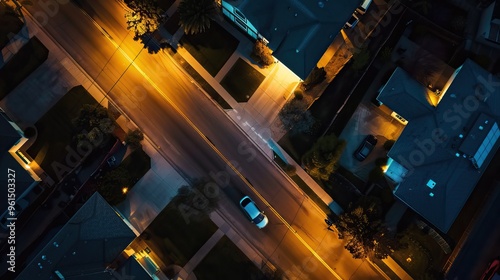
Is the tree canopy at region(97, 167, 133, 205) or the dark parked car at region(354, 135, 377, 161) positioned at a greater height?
the dark parked car at region(354, 135, 377, 161)

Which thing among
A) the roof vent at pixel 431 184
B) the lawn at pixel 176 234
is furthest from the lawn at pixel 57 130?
the roof vent at pixel 431 184

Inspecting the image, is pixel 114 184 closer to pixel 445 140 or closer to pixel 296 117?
pixel 296 117

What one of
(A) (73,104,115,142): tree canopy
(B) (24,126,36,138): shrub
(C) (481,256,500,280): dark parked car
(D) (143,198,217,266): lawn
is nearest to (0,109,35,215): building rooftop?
(B) (24,126,36,138): shrub

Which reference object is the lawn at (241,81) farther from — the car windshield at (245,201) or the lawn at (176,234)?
the lawn at (176,234)

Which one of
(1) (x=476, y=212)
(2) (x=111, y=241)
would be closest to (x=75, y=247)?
(2) (x=111, y=241)

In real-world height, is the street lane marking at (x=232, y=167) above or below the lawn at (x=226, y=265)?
above

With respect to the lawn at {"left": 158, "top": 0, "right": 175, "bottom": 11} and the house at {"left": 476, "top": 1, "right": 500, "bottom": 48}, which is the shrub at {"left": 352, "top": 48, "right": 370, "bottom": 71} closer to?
the house at {"left": 476, "top": 1, "right": 500, "bottom": 48}

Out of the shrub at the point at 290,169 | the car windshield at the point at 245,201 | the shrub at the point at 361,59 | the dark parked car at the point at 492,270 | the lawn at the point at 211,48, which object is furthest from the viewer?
the lawn at the point at 211,48

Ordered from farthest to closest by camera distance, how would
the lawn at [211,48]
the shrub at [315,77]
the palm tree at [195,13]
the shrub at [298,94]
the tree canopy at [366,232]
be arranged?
the lawn at [211,48], the shrub at [298,94], the shrub at [315,77], the palm tree at [195,13], the tree canopy at [366,232]
